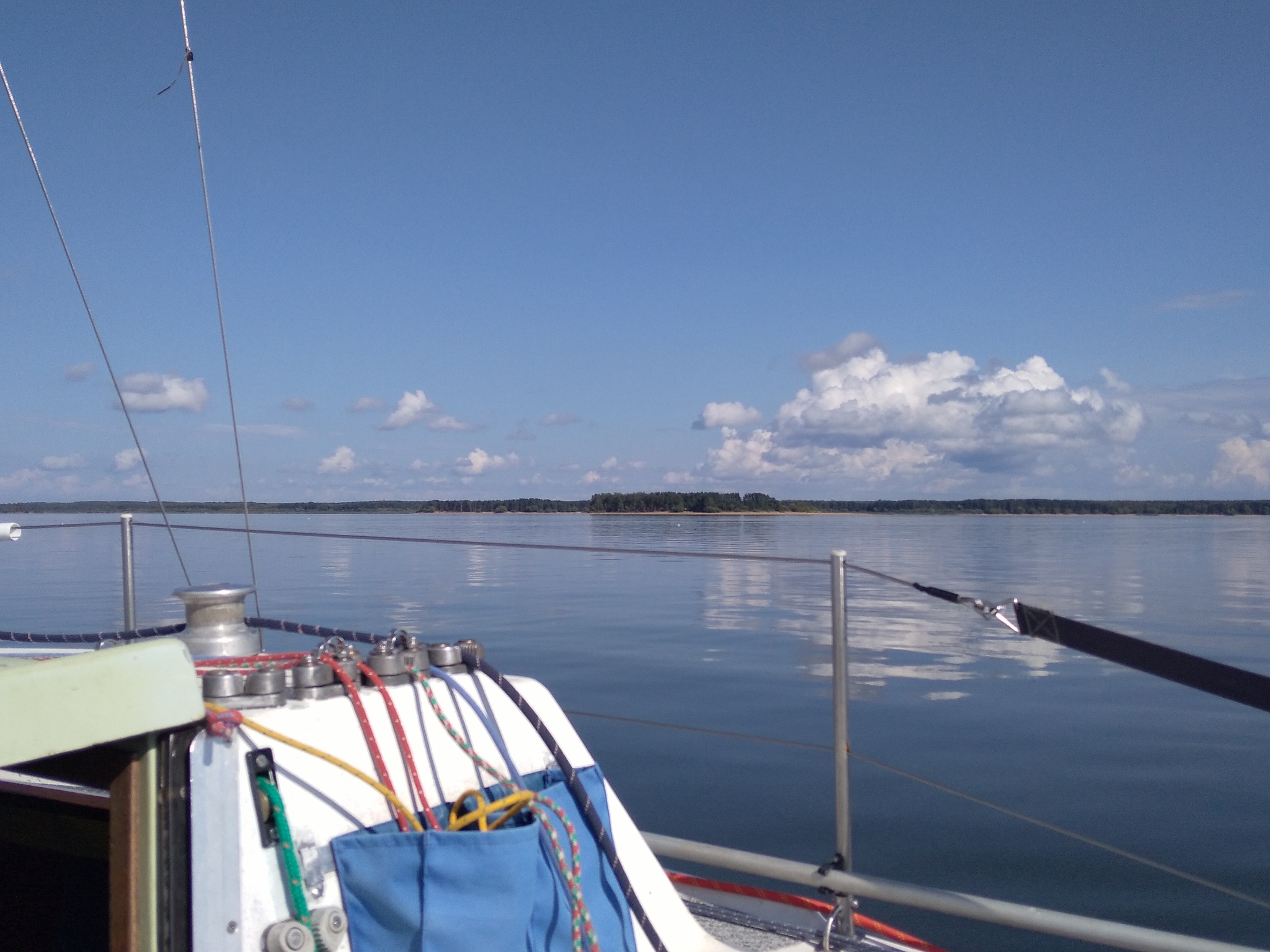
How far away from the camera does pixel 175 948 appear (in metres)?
1.38

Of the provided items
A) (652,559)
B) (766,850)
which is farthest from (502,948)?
(652,559)

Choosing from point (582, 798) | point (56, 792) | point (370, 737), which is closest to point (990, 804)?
point (582, 798)

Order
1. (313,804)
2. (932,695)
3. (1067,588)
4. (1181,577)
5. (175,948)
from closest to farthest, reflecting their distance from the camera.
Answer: (175,948)
(313,804)
(932,695)
(1067,588)
(1181,577)

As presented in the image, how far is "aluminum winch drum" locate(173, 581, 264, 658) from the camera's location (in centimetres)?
196

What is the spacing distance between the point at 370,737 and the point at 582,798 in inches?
17.1

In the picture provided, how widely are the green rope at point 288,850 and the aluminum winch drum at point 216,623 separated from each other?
0.59m

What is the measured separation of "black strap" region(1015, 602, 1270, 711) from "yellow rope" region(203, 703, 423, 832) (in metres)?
1.03

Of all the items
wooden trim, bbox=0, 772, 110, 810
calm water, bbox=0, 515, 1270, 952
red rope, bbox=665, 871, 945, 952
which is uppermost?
wooden trim, bbox=0, 772, 110, 810

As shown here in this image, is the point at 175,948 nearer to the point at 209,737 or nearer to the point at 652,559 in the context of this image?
the point at 209,737

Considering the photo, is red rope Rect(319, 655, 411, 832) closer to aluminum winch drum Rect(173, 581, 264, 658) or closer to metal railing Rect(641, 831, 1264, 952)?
aluminum winch drum Rect(173, 581, 264, 658)

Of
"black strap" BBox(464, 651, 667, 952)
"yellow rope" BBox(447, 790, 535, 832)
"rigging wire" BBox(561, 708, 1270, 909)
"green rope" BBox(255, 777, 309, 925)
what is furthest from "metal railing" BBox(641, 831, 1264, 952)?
"green rope" BBox(255, 777, 309, 925)

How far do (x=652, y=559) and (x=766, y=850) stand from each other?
22.3 m

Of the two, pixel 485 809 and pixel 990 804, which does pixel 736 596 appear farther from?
pixel 485 809

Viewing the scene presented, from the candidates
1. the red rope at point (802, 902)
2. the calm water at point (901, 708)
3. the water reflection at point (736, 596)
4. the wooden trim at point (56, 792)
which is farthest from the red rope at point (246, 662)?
the water reflection at point (736, 596)
